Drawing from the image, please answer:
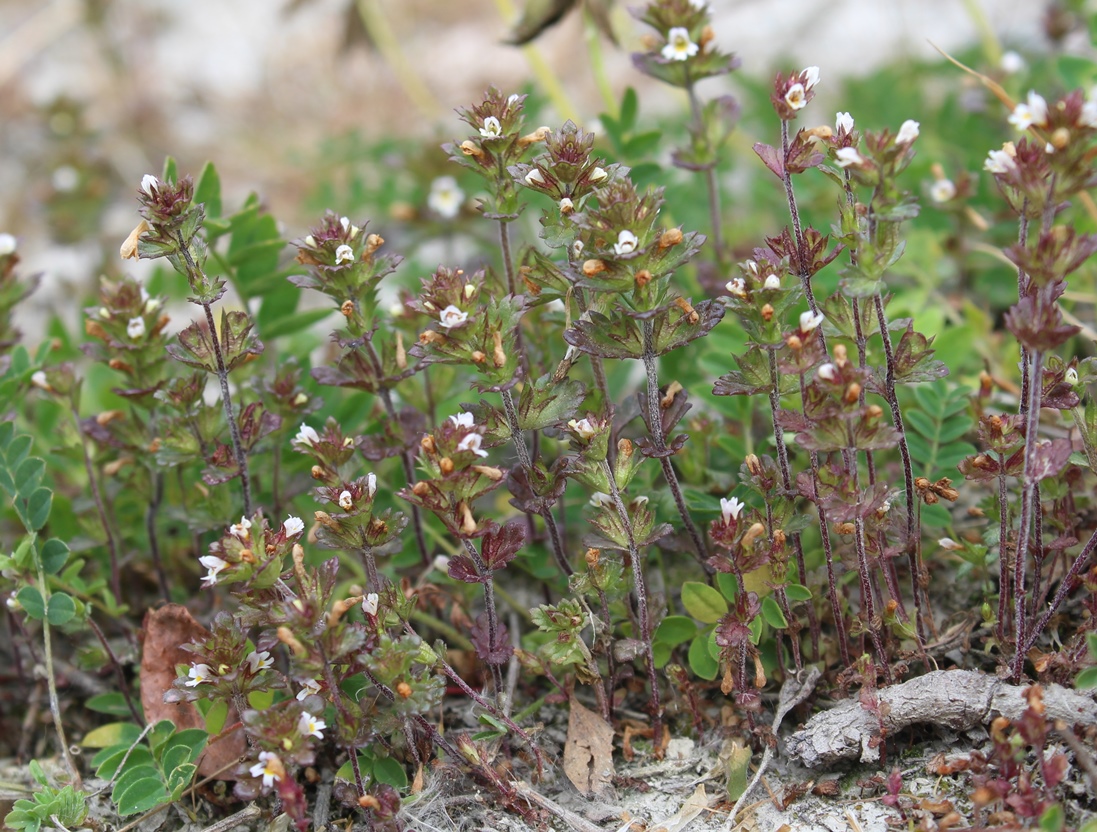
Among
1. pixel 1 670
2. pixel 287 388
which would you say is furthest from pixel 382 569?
pixel 1 670

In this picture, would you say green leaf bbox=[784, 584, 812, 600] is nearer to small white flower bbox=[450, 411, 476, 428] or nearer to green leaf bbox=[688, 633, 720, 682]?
green leaf bbox=[688, 633, 720, 682]

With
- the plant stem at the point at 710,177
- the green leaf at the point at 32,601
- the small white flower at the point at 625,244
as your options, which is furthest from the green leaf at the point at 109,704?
the plant stem at the point at 710,177

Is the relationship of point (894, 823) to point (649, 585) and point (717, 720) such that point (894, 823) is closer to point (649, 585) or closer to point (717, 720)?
point (717, 720)

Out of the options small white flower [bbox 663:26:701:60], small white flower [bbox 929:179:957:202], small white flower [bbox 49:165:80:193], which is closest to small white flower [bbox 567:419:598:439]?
small white flower [bbox 663:26:701:60]

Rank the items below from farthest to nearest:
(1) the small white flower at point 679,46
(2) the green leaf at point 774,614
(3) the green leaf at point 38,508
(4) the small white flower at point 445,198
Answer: (4) the small white flower at point 445,198, (1) the small white flower at point 679,46, (3) the green leaf at point 38,508, (2) the green leaf at point 774,614

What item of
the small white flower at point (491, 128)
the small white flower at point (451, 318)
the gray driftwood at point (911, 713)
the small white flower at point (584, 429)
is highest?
the small white flower at point (491, 128)

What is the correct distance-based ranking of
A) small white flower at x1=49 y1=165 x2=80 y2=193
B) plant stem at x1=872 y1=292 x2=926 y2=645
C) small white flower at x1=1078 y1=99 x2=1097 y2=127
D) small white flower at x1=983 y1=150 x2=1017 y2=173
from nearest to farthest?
small white flower at x1=1078 y1=99 x2=1097 y2=127 → small white flower at x1=983 y1=150 x2=1017 y2=173 → plant stem at x1=872 y1=292 x2=926 y2=645 → small white flower at x1=49 y1=165 x2=80 y2=193

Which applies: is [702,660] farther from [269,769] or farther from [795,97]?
[795,97]

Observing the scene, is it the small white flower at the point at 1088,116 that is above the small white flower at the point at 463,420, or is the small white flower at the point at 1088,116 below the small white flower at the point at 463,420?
above

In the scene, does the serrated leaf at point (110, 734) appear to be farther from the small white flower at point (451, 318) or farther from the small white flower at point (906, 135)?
the small white flower at point (906, 135)
